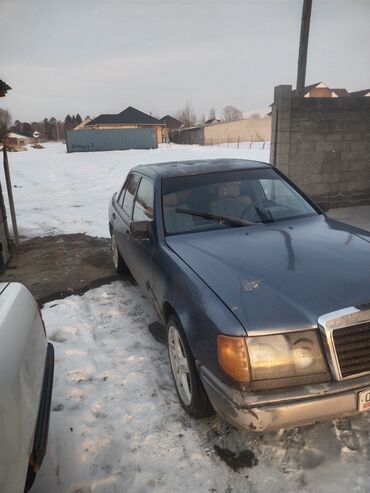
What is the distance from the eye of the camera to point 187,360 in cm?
243

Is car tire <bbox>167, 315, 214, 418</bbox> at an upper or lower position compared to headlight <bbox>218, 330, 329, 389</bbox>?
lower

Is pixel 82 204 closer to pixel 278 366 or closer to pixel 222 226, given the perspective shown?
pixel 222 226

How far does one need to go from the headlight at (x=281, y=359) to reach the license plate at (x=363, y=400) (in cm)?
20

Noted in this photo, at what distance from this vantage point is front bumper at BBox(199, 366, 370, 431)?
6.06 ft

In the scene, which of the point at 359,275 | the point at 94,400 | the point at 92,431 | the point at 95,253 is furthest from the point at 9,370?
the point at 95,253

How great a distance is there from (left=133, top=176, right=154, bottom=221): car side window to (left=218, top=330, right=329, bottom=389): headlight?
173 cm

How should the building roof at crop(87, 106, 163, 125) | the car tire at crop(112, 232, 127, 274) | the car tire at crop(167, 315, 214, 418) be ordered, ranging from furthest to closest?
1. the building roof at crop(87, 106, 163, 125)
2. the car tire at crop(112, 232, 127, 274)
3. the car tire at crop(167, 315, 214, 418)

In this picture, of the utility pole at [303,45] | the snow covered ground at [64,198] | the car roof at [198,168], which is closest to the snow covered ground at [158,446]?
the car roof at [198,168]

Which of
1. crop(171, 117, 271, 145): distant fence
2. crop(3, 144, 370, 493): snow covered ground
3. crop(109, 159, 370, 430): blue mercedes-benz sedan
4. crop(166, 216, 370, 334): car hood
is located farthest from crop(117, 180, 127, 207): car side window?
crop(171, 117, 271, 145): distant fence

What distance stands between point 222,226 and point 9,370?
1.98 meters

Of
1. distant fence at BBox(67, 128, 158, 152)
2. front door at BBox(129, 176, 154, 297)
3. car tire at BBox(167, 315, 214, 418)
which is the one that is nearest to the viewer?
car tire at BBox(167, 315, 214, 418)

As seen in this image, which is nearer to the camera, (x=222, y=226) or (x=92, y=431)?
(x=92, y=431)

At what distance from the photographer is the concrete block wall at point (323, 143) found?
312 inches

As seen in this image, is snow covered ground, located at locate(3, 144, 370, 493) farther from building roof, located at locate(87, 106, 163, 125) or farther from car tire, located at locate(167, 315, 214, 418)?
building roof, located at locate(87, 106, 163, 125)
